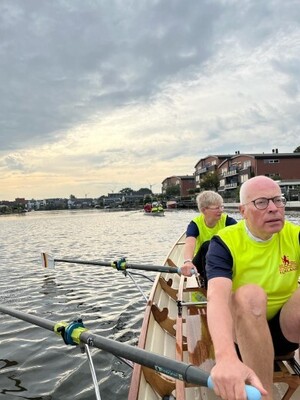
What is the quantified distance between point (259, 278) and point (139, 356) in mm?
1113

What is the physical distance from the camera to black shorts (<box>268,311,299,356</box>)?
2.88 meters

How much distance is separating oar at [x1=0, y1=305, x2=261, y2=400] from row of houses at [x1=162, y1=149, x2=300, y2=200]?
5518 centimetres

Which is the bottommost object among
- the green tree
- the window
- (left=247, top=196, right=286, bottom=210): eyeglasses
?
(left=247, top=196, right=286, bottom=210): eyeglasses

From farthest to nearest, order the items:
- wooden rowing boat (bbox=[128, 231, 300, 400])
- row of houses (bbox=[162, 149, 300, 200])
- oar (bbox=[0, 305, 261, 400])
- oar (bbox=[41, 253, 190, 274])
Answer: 1. row of houses (bbox=[162, 149, 300, 200])
2. oar (bbox=[41, 253, 190, 274])
3. wooden rowing boat (bbox=[128, 231, 300, 400])
4. oar (bbox=[0, 305, 261, 400])

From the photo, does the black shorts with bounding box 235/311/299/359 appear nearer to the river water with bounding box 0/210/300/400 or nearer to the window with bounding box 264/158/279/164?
the river water with bounding box 0/210/300/400

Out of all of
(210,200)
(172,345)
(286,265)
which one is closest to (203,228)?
(210,200)

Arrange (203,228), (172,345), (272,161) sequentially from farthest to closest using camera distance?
(272,161) → (203,228) → (172,345)

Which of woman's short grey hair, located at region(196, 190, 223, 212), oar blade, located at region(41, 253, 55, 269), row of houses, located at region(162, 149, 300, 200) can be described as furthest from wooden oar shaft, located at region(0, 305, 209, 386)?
row of houses, located at region(162, 149, 300, 200)

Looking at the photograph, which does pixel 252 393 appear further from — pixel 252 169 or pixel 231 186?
pixel 231 186

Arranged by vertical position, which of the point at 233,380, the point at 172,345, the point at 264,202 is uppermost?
the point at 264,202

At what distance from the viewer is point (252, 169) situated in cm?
7650

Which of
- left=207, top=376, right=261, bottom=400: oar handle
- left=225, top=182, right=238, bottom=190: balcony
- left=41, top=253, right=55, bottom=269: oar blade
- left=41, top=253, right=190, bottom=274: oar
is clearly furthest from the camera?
left=225, top=182, right=238, bottom=190: balcony

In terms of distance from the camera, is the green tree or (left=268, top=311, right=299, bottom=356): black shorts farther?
the green tree

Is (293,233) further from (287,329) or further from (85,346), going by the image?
(85,346)
